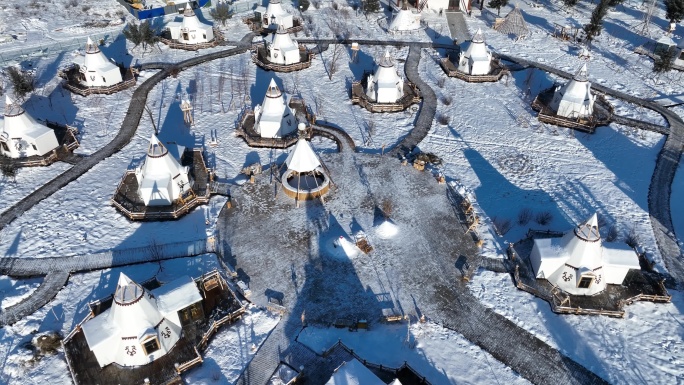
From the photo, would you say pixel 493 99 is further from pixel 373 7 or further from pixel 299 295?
pixel 299 295

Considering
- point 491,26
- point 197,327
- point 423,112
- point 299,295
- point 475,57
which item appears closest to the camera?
point 197,327

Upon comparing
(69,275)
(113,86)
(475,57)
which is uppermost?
(475,57)

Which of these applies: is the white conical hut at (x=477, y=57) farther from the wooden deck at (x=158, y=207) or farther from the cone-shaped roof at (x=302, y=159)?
the wooden deck at (x=158, y=207)

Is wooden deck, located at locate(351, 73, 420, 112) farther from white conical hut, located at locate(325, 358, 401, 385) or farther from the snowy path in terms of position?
white conical hut, located at locate(325, 358, 401, 385)

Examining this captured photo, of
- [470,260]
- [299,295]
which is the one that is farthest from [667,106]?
[299,295]

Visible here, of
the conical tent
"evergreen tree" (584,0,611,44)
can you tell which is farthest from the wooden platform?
"evergreen tree" (584,0,611,44)

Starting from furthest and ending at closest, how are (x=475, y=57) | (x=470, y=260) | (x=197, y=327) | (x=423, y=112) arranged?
(x=475, y=57) < (x=423, y=112) < (x=470, y=260) < (x=197, y=327)

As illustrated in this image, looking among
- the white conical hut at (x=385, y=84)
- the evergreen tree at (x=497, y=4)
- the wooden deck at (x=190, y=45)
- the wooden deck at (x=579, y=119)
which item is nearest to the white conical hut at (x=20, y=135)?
the wooden deck at (x=190, y=45)
